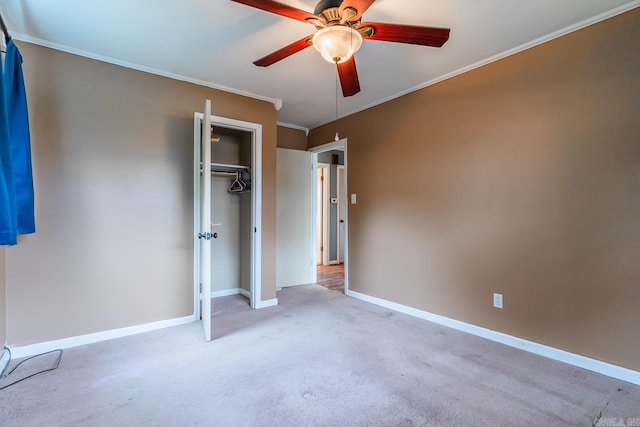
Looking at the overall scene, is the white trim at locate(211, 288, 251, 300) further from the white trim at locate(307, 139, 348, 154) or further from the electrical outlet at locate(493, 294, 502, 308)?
Answer: the electrical outlet at locate(493, 294, 502, 308)

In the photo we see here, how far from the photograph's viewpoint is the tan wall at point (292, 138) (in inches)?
186

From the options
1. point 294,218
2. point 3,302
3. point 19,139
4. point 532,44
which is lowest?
point 3,302

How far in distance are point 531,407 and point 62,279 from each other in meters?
3.41

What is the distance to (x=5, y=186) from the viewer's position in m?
1.77

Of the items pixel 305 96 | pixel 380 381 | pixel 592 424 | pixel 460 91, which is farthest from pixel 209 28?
pixel 592 424

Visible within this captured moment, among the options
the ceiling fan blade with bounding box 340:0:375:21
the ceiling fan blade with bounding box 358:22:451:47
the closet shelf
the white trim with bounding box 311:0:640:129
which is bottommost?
the closet shelf

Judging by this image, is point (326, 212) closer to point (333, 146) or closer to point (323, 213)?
point (323, 213)

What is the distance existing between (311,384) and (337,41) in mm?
2081

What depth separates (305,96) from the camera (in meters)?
3.59

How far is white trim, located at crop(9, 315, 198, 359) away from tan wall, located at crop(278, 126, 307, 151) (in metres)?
2.77

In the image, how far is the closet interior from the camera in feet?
13.0

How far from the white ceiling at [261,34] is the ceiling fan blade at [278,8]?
361 mm

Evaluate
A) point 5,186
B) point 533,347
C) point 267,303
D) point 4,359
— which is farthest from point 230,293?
point 533,347

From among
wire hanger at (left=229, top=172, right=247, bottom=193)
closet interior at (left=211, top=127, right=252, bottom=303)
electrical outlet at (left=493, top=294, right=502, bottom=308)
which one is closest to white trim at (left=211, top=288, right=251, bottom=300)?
closet interior at (left=211, top=127, right=252, bottom=303)
